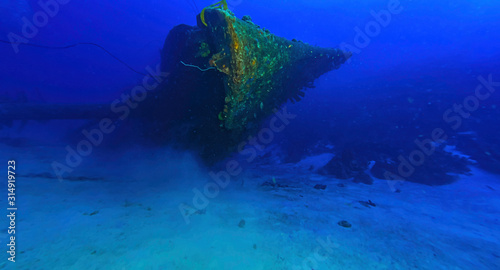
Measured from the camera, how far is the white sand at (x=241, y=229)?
6.91ft

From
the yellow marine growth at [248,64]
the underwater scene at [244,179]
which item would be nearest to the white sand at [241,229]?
the underwater scene at [244,179]

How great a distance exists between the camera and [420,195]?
19.3ft

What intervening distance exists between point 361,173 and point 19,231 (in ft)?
27.5

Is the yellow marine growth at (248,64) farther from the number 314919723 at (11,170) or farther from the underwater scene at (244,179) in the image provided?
the number 314919723 at (11,170)

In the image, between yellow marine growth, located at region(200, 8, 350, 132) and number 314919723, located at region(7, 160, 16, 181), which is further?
number 314919723, located at region(7, 160, 16, 181)

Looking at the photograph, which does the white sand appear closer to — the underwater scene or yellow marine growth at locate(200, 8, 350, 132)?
the underwater scene

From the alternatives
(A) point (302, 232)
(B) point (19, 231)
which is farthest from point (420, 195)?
(B) point (19, 231)

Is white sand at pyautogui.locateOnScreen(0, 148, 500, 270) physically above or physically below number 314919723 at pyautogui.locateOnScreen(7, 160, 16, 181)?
below

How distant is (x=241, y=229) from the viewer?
2.95 metres

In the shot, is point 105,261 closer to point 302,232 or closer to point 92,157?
point 302,232

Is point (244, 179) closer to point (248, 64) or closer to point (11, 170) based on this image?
point (248, 64)

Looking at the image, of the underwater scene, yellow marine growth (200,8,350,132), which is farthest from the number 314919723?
yellow marine growth (200,8,350,132)

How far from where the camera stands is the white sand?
2105 millimetres

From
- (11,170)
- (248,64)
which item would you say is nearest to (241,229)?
(248,64)
